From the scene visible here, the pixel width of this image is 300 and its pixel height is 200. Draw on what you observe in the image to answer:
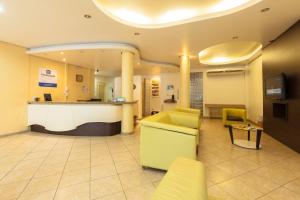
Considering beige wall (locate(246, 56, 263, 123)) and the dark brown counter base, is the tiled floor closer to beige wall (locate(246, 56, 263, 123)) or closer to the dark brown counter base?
the dark brown counter base

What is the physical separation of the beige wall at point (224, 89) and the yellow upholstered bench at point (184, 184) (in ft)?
26.6

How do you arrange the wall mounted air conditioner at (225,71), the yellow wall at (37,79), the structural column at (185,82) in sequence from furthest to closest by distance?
the wall mounted air conditioner at (225,71) < the structural column at (185,82) < the yellow wall at (37,79)

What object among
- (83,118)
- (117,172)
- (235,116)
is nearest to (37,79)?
(83,118)

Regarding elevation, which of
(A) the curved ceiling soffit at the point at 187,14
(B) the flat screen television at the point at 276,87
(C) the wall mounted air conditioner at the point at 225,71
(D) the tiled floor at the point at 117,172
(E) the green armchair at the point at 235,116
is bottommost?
(D) the tiled floor at the point at 117,172

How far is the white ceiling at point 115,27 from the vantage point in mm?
2957

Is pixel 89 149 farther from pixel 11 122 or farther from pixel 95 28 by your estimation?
pixel 11 122

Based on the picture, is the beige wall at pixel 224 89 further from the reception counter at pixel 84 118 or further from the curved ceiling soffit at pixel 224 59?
the reception counter at pixel 84 118

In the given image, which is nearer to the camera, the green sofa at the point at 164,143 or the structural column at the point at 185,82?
the green sofa at the point at 164,143

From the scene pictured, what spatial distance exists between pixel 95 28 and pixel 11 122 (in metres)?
3.97

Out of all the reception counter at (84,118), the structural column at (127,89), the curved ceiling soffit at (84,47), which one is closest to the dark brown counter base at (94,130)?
the reception counter at (84,118)

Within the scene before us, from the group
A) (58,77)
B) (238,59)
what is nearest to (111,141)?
(58,77)

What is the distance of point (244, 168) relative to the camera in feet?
8.62

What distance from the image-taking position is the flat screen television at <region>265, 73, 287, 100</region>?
3.73 meters

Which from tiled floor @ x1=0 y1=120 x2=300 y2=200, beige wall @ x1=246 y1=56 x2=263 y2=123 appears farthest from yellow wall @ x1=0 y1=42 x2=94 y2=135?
beige wall @ x1=246 y1=56 x2=263 y2=123
